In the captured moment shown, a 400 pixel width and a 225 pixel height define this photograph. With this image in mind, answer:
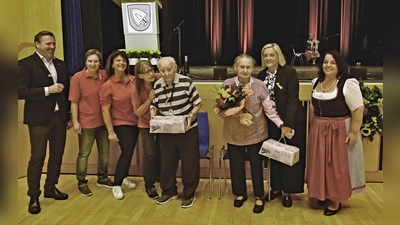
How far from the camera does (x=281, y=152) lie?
9.51 feet

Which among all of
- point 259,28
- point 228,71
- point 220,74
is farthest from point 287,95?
point 259,28

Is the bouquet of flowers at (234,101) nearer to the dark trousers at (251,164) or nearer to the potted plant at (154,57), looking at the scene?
the dark trousers at (251,164)

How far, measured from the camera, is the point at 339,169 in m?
2.86

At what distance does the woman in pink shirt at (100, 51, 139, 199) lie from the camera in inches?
129

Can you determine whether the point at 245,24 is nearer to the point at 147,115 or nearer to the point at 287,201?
the point at 147,115

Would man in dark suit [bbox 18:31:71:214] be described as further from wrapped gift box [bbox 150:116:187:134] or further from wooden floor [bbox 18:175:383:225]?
wrapped gift box [bbox 150:116:187:134]

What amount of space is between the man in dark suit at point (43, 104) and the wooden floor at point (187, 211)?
225 mm

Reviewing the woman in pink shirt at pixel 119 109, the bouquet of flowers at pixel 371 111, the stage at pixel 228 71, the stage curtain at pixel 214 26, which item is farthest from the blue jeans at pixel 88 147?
the stage curtain at pixel 214 26

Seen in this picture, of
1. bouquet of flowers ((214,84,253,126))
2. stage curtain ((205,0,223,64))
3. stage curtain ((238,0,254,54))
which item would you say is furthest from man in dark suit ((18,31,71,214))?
stage curtain ((238,0,254,54))

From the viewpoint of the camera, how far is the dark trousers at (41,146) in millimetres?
3027

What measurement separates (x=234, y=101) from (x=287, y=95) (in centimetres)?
43
